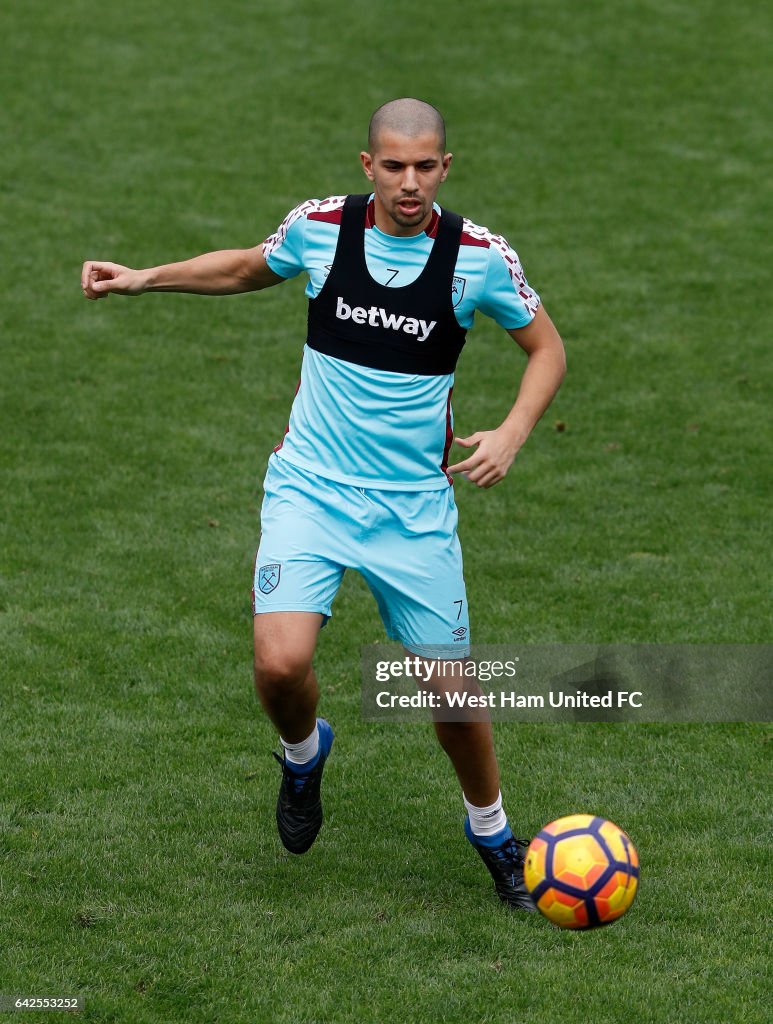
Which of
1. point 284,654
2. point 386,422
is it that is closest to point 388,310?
point 386,422

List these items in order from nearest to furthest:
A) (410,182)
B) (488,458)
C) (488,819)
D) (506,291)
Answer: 1. (488,458)
2. (410,182)
3. (506,291)
4. (488,819)

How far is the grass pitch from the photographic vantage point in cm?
554

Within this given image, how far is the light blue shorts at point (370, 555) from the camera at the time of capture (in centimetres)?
567

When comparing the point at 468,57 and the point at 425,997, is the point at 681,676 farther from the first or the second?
the point at 468,57

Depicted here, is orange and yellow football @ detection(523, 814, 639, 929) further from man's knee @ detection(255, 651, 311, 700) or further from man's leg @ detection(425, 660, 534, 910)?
man's knee @ detection(255, 651, 311, 700)

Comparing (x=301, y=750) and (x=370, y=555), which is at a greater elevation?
(x=370, y=555)

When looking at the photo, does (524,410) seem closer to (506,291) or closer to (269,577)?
(506,291)

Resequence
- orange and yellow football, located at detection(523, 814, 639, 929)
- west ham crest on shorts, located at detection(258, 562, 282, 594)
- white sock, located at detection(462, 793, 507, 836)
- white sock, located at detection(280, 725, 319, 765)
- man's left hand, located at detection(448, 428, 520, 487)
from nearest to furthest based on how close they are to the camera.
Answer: orange and yellow football, located at detection(523, 814, 639, 929) → man's left hand, located at detection(448, 428, 520, 487) → west ham crest on shorts, located at detection(258, 562, 282, 594) → white sock, located at detection(462, 793, 507, 836) → white sock, located at detection(280, 725, 319, 765)

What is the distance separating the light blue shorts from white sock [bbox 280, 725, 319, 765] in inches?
25.7

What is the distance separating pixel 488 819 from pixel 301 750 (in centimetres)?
82

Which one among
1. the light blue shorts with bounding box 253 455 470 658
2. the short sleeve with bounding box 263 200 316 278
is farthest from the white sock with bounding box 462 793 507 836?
the short sleeve with bounding box 263 200 316 278

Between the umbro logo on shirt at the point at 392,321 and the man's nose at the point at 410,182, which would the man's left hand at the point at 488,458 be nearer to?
the umbro logo on shirt at the point at 392,321

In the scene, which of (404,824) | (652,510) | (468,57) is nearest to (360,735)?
(404,824)

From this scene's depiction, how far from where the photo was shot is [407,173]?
542cm
